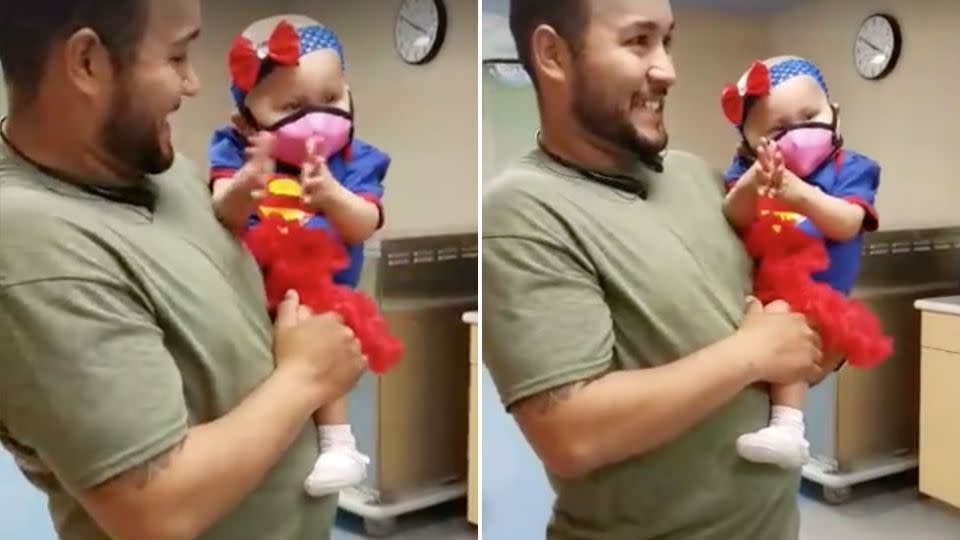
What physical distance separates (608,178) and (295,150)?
336 millimetres

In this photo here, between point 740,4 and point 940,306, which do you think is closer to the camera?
point 740,4

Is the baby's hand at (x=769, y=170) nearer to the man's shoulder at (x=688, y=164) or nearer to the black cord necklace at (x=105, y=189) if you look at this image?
the man's shoulder at (x=688, y=164)

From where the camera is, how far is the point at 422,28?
1216 mm

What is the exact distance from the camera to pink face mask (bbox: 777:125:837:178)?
3.80 ft

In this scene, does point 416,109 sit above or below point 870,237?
above

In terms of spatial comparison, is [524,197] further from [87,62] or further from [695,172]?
[87,62]

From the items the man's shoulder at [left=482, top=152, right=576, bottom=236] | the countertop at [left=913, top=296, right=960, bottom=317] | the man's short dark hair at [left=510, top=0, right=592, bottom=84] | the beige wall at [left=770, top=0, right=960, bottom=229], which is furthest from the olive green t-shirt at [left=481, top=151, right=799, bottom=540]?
the countertop at [left=913, top=296, right=960, bottom=317]

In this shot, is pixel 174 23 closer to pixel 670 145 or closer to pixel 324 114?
pixel 324 114

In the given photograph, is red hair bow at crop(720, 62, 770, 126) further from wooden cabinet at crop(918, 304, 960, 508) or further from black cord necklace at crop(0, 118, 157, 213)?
black cord necklace at crop(0, 118, 157, 213)

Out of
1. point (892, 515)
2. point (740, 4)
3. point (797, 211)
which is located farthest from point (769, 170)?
point (892, 515)

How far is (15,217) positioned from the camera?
2.71ft

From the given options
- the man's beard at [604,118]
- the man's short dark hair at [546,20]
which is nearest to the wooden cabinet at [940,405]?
the man's beard at [604,118]

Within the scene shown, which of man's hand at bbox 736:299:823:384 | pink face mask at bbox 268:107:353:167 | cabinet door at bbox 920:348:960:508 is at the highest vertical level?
pink face mask at bbox 268:107:353:167

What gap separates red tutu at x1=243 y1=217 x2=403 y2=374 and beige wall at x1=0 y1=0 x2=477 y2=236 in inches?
5.7
